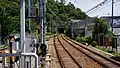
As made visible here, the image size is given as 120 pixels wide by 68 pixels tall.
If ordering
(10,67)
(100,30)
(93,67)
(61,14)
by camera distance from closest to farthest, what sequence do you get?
(10,67) → (93,67) → (100,30) → (61,14)

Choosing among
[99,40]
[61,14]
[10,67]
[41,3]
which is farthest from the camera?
[61,14]

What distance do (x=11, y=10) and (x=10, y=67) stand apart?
130ft

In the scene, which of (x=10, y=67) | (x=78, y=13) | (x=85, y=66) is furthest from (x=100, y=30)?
(x=78, y=13)

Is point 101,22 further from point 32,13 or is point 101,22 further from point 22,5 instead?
point 22,5

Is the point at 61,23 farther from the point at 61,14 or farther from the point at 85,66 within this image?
the point at 85,66

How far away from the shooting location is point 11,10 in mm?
46594

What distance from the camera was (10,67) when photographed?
7.72 m

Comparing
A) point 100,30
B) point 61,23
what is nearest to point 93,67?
point 100,30

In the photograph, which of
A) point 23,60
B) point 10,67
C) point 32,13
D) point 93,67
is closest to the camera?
point 23,60

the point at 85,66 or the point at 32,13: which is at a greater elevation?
the point at 32,13

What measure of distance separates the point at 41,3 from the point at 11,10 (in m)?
32.7

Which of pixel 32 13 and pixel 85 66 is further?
pixel 85 66

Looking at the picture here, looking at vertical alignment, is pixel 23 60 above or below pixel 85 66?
above

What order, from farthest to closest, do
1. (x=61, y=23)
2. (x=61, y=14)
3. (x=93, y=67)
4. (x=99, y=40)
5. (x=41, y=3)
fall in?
(x=61, y=14) → (x=61, y=23) → (x=99, y=40) → (x=93, y=67) → (x=41, y=3)
